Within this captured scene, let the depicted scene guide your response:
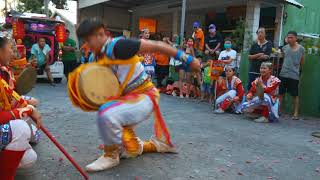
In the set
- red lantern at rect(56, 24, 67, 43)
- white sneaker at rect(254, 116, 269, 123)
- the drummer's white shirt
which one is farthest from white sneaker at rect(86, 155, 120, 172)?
red lantern at rect(56, 24, 67, 43)

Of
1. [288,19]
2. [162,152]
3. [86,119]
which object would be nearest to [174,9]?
[288,19]

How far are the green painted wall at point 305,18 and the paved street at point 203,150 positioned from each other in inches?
298

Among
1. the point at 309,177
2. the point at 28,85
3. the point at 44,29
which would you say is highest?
the point at 44,29

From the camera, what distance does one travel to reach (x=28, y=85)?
12.7 ft

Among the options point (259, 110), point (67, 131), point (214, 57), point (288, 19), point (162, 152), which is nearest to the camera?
point (162, 152)

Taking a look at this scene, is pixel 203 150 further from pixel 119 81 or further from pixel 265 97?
pixel 265 97

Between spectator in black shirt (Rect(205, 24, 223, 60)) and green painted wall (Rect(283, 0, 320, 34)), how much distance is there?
15.9ft

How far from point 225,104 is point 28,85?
4.87m

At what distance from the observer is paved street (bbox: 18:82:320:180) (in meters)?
3.95

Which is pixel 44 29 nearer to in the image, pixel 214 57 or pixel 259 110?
pixel 214 57

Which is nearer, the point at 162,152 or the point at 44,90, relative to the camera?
the point at 162,152

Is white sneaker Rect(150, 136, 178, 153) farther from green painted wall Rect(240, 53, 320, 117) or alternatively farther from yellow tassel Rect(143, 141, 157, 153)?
green painted wall Rect(240, 53, 320, 117)

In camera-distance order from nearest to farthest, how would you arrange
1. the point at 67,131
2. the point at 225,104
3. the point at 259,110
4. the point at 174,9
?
the point at 67,131 < the point at 259,110 < the point at 225,104 < the point at 174,9

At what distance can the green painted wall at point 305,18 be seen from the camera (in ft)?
46.1
